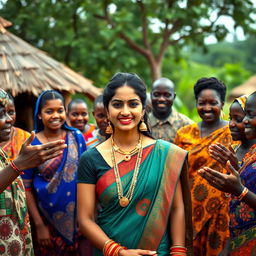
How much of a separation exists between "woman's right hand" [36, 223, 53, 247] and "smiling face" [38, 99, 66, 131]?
39.8 inches

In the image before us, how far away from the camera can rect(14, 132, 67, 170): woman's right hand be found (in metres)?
2.88

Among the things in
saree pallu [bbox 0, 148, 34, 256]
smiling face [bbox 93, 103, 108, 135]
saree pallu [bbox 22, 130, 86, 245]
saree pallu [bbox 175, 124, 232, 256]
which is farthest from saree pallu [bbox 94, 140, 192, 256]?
→ smiling face [bbox 93, 103, 108, 135]

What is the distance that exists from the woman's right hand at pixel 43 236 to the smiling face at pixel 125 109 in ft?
5.89

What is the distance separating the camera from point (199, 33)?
1332 centimetres

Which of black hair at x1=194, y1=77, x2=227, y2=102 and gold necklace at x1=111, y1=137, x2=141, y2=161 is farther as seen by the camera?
black hair at x1=194, y1=77, x2=227, y2=102

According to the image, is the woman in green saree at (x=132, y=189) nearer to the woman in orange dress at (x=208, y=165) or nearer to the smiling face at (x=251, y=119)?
the smiling face at (x=251, y=119)

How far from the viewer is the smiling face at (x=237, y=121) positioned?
12.2ft

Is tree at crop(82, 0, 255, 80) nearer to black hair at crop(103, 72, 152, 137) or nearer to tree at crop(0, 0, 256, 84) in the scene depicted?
tree at crop(0, 0, 256, 84)

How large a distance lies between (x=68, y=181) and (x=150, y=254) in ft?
5.83

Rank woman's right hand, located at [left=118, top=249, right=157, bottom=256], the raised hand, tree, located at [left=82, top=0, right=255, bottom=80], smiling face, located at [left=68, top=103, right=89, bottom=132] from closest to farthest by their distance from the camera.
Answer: woman's right hand, located at [left=118, top=249, right=157, bottom=256]
the raised hand
smiling face, located at [left=68, top=103, right=89, bottom=132]
tree, located at [left=82, top=0, right=255, bottom=80]

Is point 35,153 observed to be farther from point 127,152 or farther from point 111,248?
point 111,248

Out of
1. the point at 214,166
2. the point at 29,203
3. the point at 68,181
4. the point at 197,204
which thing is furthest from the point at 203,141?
the point at 29,203

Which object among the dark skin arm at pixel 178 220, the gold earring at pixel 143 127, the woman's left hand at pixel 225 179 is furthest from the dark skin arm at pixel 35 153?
the woman's left hand at pixel 225 179

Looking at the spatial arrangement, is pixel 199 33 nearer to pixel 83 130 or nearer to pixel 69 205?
pixel 83 130
